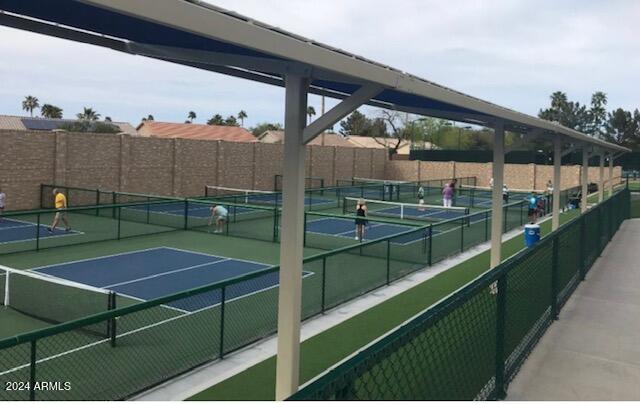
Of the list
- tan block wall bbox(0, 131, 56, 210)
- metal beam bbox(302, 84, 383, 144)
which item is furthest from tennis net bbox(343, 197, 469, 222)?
metal beam bbox(302, 84, 383, 144)

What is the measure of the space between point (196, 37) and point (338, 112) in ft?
4.82

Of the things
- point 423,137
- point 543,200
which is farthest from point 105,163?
point 423,137

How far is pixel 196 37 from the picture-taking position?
4113 millimetres

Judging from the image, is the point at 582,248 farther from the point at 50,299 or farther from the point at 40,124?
the point at 40,124

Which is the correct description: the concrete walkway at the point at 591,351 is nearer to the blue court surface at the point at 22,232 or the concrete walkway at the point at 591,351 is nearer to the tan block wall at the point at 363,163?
the blue court surface at the point at 22,232

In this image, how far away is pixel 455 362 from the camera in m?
5.29

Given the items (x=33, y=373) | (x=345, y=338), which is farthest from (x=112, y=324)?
(x=345, y=338)

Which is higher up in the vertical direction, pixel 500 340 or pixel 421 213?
pixel 500 340

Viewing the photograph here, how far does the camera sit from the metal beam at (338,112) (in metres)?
4.98

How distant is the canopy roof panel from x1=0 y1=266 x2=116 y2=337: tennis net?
18.5ft

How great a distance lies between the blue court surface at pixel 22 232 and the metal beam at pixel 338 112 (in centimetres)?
1564

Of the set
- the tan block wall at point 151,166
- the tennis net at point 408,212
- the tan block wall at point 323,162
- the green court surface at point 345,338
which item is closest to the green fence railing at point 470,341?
the green court surface at point 345,338

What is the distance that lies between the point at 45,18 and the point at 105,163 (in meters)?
29.2

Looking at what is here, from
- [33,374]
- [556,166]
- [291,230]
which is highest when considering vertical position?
[556,166]
